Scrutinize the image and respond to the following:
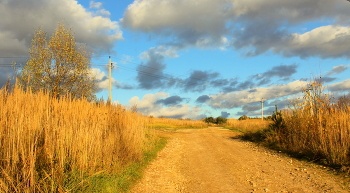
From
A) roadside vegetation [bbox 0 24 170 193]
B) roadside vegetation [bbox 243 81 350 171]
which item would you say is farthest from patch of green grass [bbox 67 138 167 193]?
roadside vegetation [bbox 243 81 350 171]

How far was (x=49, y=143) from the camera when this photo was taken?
17.4 ft

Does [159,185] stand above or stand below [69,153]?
below

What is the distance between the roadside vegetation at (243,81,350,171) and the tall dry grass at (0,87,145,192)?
22.9 feet

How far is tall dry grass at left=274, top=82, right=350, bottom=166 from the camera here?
8445 mm

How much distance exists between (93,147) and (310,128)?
881cm

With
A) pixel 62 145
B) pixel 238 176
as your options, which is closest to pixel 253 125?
pixel 238 176

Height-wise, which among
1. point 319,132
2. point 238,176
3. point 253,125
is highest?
point 319,132

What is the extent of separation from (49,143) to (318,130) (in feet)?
31.1

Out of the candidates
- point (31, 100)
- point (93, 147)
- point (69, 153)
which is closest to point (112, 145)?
point (93, 147)

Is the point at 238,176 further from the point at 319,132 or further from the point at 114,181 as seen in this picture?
the point at 319,132

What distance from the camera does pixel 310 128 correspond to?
10719 millimetres

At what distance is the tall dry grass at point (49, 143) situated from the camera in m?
4.59

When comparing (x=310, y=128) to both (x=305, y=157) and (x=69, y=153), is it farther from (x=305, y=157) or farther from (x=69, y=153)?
(x=69, y=153)

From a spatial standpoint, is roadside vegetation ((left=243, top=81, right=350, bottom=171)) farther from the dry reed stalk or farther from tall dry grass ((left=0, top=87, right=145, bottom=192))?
tall dry grass ((left=0, top=87, right=145, bottom=192))
